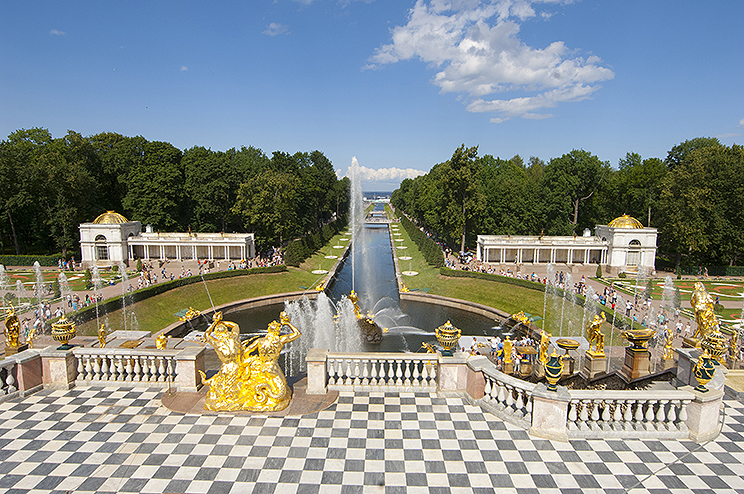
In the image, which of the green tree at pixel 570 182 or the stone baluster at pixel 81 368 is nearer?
the stone baluster at pixel 81 368

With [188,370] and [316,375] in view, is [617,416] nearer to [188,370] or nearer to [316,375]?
[316,375]

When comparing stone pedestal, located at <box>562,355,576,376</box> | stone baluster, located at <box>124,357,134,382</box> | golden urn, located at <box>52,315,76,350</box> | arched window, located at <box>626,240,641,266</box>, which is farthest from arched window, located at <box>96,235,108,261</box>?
arched window, located at <box>626,240,641,266</box>

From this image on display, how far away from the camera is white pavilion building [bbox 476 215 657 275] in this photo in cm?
5191

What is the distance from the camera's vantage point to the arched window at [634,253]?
171 ft

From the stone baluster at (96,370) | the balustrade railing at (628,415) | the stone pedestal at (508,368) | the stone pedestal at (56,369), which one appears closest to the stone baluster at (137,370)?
the stone baluster at (96,370)

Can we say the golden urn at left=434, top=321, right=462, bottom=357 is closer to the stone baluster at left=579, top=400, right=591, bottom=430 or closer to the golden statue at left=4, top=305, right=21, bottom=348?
the stone baluster at left=579, top=400, right=591, bottom=430

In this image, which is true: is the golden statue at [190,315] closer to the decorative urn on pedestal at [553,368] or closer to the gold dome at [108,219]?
the decorative urn on pedestal at [553,368]

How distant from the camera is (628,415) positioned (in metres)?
9.83

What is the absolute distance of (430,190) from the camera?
259ft

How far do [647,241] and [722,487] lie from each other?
51.6m

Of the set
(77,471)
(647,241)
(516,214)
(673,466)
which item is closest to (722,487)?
(673,466)

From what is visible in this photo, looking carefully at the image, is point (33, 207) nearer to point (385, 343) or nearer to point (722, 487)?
point (385, 343)

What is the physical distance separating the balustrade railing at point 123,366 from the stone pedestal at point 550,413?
9.92 m

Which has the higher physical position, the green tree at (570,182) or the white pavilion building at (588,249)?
the green tree at (570,182)
